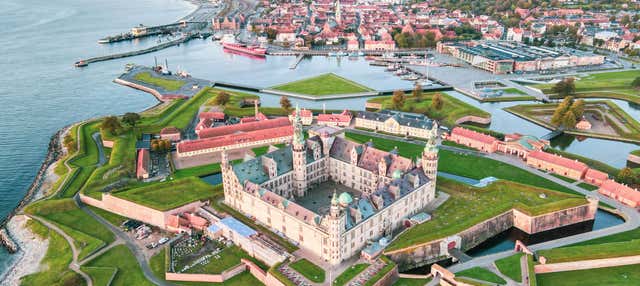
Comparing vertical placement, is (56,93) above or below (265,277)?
above

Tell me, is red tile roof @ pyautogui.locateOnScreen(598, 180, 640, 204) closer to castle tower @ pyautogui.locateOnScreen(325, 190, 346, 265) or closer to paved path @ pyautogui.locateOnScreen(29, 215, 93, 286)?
castle tower @ pyautogui.locateOnScreen(325, 190, 346, 265)

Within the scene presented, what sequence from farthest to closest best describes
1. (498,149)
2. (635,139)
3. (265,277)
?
(635,139), (498,149), (265,277)

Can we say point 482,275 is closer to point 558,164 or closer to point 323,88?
point 558,164

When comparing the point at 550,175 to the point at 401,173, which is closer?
the point at 401,173

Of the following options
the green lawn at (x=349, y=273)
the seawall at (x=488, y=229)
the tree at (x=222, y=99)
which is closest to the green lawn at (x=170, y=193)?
the green lawn at (x=349, y=273)

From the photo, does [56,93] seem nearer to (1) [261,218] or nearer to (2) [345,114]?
(2) [345,114]

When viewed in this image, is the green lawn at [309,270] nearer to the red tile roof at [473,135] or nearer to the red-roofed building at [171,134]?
the red tile roof at [473,135]

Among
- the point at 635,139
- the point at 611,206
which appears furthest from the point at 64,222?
the point at 635,139
